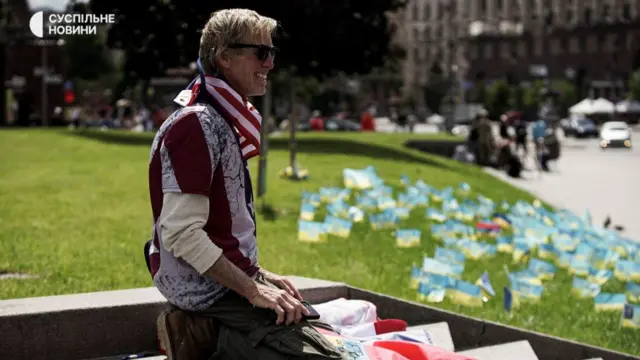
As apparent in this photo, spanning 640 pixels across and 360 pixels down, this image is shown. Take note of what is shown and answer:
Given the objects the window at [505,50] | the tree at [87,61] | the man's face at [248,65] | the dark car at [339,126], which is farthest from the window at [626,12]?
the man's face at [248,65]

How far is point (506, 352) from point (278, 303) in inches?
79.1

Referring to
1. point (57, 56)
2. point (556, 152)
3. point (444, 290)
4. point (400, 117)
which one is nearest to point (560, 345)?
point (444, 290)

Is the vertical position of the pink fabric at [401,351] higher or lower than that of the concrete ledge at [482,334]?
higher

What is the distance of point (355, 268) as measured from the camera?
8.12m

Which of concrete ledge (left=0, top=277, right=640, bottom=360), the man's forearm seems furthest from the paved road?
the man's forearm

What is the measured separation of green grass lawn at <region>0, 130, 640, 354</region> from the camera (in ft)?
21.8

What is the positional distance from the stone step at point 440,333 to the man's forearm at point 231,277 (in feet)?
6.16

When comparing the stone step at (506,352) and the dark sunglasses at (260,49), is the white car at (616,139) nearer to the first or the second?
the stone step at (506,352)

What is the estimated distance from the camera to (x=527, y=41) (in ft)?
374

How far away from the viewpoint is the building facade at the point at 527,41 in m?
104

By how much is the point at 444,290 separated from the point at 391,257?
201 centimetres

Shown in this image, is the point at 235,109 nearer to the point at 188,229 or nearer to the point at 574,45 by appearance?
the point at 188,229

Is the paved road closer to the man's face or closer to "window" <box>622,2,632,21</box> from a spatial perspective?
the man's face

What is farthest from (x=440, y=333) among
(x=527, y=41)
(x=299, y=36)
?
(x=527, y=41)
